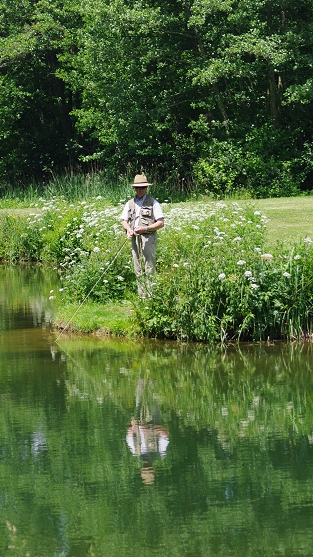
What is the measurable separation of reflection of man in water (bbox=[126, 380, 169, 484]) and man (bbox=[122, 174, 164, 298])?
3.66 m

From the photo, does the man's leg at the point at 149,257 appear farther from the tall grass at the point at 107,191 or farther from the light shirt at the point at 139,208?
the tall grass at the point at 107,191

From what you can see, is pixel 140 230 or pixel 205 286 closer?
pixel 205 286

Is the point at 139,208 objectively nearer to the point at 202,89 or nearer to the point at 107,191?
the point at 107,191

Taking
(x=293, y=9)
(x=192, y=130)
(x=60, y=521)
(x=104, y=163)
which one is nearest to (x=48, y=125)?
(x=104, y=163)

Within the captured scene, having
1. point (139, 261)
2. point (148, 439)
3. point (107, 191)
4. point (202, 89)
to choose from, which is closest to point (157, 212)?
point (139, 261)

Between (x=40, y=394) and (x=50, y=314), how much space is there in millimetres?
5317

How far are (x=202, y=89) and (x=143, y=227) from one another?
20.6 m

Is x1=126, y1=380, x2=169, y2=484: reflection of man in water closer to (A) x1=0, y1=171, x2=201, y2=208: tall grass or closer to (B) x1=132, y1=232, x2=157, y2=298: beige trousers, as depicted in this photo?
(B) x1=132, y1=232, x2=157, y2=298: beige trousers

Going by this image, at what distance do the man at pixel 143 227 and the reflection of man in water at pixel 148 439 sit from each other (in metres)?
3.66

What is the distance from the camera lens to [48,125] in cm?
4344

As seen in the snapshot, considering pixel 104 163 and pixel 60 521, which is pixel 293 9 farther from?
pixel 60 521

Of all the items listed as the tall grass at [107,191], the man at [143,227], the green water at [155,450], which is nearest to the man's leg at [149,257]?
the man at [143,227]

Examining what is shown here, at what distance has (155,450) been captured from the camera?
7.67m

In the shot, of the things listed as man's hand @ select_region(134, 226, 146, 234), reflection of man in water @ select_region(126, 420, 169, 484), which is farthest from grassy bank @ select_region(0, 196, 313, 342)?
reflection of man in water @ select_region(126, 420, 169, 484)
